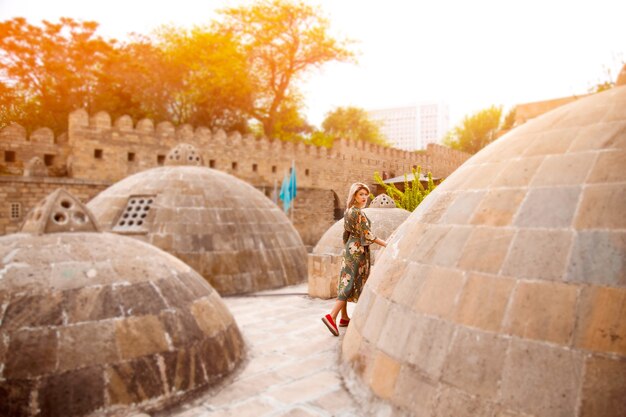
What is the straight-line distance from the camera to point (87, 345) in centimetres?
409

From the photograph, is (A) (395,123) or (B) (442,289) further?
(A) (395,123)

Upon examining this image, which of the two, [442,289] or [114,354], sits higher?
[442,289]

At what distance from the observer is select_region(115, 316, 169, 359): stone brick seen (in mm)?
4254

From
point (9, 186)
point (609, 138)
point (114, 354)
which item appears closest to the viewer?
point (609, 138)

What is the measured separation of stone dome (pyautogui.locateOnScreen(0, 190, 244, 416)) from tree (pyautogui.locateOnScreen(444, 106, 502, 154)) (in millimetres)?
49792

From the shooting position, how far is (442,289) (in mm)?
3766

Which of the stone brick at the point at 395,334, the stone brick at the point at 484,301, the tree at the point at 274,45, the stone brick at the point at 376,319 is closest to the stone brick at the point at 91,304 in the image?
the stone brick at the point at 376,319

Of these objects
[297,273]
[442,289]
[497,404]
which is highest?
[442,289]

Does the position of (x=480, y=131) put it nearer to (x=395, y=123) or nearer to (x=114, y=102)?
(x=395, y=123)

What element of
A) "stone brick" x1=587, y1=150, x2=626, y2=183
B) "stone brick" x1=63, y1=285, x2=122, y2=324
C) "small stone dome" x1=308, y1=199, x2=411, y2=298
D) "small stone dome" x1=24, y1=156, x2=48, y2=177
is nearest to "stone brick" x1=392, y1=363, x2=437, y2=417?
"stone brick" x1=587, y1=150, x2=626, y2=183

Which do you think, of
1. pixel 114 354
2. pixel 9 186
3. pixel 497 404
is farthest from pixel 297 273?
pixel 9 186

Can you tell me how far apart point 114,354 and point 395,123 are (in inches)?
2021

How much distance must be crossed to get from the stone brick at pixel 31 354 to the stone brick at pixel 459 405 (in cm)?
342

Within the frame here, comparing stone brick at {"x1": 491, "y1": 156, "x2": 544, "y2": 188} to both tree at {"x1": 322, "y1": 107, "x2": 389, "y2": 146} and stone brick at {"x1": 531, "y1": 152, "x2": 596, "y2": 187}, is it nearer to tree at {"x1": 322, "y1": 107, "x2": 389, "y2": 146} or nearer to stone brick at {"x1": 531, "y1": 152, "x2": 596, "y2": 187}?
stone brick at {"x1": 531, "y1": 152, "x2": 596, "y2": 187}
